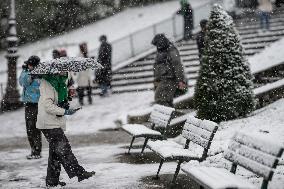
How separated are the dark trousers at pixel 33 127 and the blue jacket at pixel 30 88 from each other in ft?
0.44

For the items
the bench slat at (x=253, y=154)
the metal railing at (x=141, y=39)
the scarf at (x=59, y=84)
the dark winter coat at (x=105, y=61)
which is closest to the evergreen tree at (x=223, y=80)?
the scarf at (x=59, y=84)

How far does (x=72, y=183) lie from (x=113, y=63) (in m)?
13.8

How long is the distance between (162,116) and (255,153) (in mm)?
4011

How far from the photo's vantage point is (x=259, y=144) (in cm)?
592

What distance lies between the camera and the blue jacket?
10.3m

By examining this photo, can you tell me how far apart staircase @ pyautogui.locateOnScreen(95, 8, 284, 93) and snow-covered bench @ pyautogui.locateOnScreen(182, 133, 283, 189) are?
1106 cm

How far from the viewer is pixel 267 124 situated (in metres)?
10.0

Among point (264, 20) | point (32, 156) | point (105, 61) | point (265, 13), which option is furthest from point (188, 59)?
point (32, 156)

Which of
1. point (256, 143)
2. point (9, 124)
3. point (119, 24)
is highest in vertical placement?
point (119, 24)

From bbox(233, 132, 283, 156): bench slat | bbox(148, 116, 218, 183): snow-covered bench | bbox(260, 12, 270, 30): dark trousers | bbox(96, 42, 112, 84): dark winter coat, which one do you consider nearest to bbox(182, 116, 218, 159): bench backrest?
bbox(148, 116, 218, 183): snow-covered bench

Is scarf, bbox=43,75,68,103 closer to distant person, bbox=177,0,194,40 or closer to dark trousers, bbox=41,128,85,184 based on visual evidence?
dark trousers, bbox=41,128,85,184

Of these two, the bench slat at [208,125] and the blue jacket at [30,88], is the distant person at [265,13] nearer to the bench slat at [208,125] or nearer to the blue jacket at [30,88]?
the blue jacket at [30,88]

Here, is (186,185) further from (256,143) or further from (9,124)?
(9,124)

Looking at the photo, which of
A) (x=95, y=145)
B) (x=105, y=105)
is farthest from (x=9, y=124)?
(x=95, y=145)
